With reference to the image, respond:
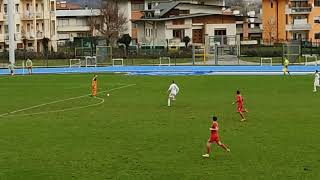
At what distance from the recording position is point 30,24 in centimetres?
10075

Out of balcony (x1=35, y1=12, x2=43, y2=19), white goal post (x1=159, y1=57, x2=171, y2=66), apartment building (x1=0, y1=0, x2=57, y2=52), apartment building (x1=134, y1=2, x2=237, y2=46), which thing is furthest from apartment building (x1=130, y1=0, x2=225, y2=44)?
white goal post (x1=159, y1=57, x2=171, y2=66)

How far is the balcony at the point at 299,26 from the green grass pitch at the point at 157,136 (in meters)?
65.0

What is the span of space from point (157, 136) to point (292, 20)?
8915 centimetres

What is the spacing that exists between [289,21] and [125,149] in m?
91.9

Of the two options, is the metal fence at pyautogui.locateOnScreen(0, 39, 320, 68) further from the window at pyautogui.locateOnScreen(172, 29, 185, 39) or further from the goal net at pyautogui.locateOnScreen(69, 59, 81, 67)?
the window at pyautogui.locateOnScreen(172, 29, 185, 39)

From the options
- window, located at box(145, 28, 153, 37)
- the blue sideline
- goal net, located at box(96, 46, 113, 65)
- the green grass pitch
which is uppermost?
window, located at box(145, 28, 153, 37)

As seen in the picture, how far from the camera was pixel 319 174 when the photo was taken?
17141mm

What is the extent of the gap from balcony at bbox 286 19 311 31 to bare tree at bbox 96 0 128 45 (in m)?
27.7

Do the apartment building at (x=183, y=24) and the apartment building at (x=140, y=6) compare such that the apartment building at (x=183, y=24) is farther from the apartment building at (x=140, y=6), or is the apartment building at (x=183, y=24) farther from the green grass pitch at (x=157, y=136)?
the green grass pitch at (x=157, y=136)

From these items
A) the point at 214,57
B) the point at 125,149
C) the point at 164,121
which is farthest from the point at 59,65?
the point at 125,149

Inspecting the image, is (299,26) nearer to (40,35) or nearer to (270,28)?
(270,28)

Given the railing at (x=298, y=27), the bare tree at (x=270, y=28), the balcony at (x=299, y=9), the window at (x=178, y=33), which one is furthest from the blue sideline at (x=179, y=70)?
the bare tree at (x=270, y=28)

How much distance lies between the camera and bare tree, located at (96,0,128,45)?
111 m

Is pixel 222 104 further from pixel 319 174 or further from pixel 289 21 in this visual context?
pixel 289 21
